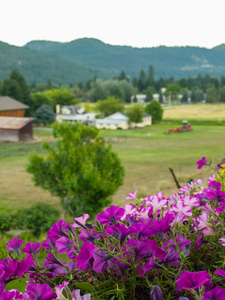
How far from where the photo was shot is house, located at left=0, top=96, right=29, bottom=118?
197 ft

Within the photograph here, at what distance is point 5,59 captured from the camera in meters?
182

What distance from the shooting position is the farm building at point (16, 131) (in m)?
45.5

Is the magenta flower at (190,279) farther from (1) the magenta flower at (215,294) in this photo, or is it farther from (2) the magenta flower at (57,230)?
(2) the magenta flower at (57,230)

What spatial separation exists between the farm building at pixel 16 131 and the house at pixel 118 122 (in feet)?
66.7

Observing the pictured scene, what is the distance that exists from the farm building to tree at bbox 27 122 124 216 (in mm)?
29777

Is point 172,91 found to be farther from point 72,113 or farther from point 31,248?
point 31,248

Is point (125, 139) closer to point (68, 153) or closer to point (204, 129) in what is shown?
point (204, 129)

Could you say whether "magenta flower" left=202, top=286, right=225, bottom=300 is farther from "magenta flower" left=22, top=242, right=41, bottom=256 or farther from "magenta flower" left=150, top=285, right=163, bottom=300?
"magenta flower" left=22, top=242, right=41, bottom=256

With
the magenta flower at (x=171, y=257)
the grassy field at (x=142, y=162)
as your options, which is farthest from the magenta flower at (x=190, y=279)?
the grassy field at (x=142, y=162)

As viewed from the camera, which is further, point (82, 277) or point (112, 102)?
point (112, 102)

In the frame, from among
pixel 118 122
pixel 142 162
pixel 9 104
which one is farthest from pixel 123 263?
pixel 118 122

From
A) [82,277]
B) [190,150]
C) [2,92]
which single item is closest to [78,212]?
[82,277]

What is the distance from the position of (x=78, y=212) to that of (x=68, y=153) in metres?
2.55

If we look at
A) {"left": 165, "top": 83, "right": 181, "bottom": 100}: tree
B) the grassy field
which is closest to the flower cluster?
the grassy field
